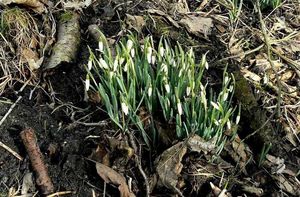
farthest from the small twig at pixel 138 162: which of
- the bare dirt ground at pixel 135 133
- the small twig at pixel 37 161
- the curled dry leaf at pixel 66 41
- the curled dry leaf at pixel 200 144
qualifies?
the curled dry leaf at pixel 66 41

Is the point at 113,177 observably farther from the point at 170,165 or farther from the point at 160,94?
the point at 160,94

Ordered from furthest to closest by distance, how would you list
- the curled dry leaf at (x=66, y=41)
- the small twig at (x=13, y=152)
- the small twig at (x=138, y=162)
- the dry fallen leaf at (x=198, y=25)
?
the dry fallen leaf at (x=198, y=25)
the curled dry leaf at (x=66, y=41)
the small twig at (x=13, y=152)
the small twig at (x=138, y=162)

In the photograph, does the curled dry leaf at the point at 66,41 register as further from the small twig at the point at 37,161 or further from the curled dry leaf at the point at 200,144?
the curled dry leaf at the point at 200,144

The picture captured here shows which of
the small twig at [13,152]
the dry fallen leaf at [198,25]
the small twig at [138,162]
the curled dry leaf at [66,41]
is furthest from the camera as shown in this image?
the dry fallen leaf at [198,25]

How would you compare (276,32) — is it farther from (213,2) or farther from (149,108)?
(149,108)

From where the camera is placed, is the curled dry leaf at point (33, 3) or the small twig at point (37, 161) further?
the curled dry leaf at point (33, 3)
